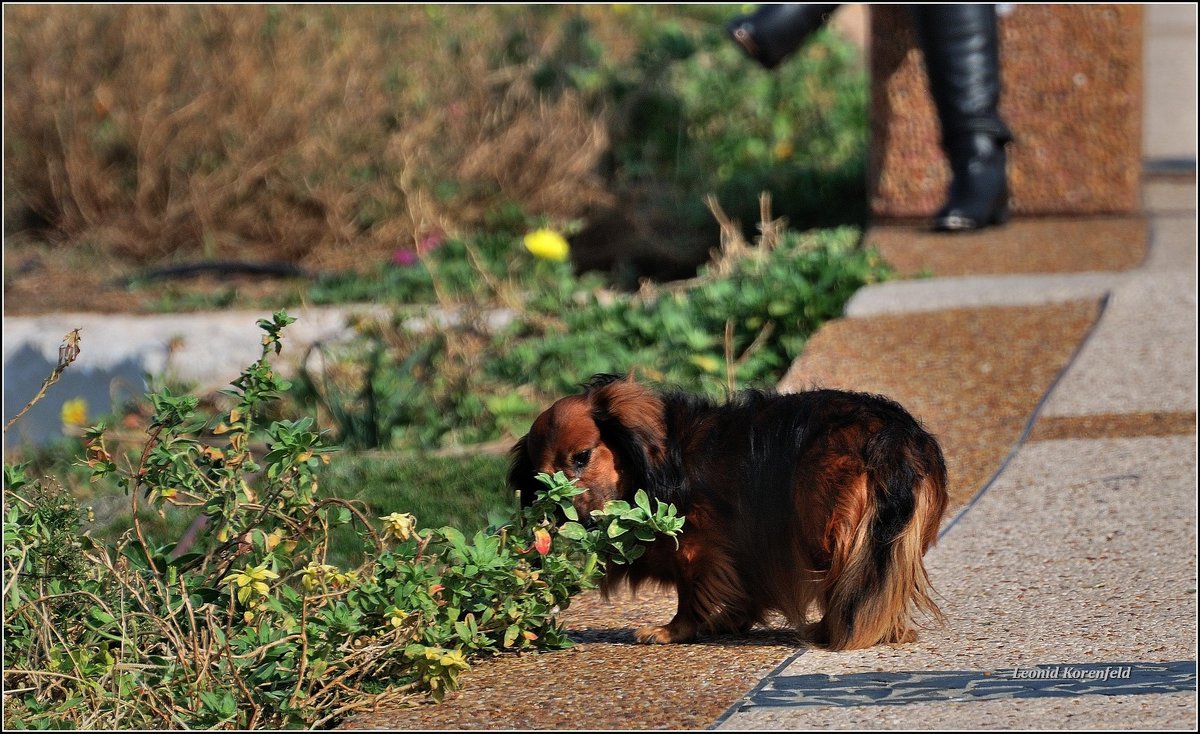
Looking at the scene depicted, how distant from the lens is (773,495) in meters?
3.50

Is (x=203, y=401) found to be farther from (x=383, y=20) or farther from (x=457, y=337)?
(x=383, y=20)

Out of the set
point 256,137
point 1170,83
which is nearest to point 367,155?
point 256,137

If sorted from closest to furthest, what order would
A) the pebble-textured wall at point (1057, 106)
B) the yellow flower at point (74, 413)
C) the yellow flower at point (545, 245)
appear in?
the yellow flower at point (74, 413)
the yellow flower at point (545, 245)
the pebble-textured wall at point (1057, 106)

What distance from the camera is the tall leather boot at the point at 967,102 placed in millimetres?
7531

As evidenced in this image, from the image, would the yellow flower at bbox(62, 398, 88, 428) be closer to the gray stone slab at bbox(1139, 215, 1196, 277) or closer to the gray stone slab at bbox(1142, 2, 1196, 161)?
the gray stone slab at bbox(1139, 215, 1196, 277)

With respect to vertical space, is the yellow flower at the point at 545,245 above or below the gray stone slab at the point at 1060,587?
above

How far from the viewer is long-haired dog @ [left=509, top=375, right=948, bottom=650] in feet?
11.1

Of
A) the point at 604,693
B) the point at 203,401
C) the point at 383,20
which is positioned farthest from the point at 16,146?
the point at 604,693

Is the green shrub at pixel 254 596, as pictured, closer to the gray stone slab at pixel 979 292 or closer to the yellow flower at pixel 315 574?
the yellow flower at pixel 315 574

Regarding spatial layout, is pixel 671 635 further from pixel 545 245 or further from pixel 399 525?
pixel 545 245

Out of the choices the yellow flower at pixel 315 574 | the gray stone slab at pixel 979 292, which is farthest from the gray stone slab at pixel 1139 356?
the yellow flower at pixel 315 574

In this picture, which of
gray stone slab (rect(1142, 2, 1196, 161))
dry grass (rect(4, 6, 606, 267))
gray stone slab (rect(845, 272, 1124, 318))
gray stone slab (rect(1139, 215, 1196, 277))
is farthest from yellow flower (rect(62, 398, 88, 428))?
gray stone slab (rect(1142, 2, 1196, 161))

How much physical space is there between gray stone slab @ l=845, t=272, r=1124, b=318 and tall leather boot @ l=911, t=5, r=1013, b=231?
3.10ft

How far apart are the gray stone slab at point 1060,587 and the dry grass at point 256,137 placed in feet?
17.1
